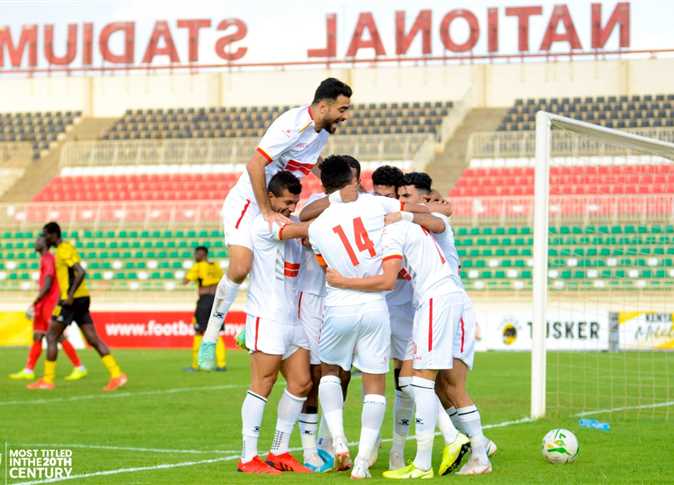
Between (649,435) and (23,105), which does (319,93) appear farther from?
(23,105)

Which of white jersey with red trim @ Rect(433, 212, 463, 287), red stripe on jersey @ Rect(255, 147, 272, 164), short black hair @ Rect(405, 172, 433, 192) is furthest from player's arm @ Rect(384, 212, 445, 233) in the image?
red stripe on jersey @ Rect(255, 147, 272, 164)

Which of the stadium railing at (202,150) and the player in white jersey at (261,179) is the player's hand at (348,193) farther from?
the stadium railing at (202,150)

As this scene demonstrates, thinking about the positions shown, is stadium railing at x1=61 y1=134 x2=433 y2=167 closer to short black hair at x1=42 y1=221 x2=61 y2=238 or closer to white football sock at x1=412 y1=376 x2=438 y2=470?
short black hair at x1=42 y1=221 x2=61 y2=238

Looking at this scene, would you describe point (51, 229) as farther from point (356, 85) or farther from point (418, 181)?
point (356, 85)

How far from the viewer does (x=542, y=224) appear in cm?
1212

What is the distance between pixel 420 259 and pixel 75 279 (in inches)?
324

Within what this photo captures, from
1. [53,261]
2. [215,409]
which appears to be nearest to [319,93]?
[215,409]

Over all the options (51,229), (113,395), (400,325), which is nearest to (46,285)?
(51,229)

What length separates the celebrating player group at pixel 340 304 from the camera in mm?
8016

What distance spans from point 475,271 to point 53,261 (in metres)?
14.4

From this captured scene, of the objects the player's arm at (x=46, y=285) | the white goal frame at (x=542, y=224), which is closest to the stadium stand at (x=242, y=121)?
the player's arm at (x=46, y=285)

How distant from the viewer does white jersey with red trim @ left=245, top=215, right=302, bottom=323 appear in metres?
8.33

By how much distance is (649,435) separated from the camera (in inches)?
418

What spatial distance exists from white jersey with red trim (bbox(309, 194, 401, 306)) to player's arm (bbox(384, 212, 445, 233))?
0.08m
